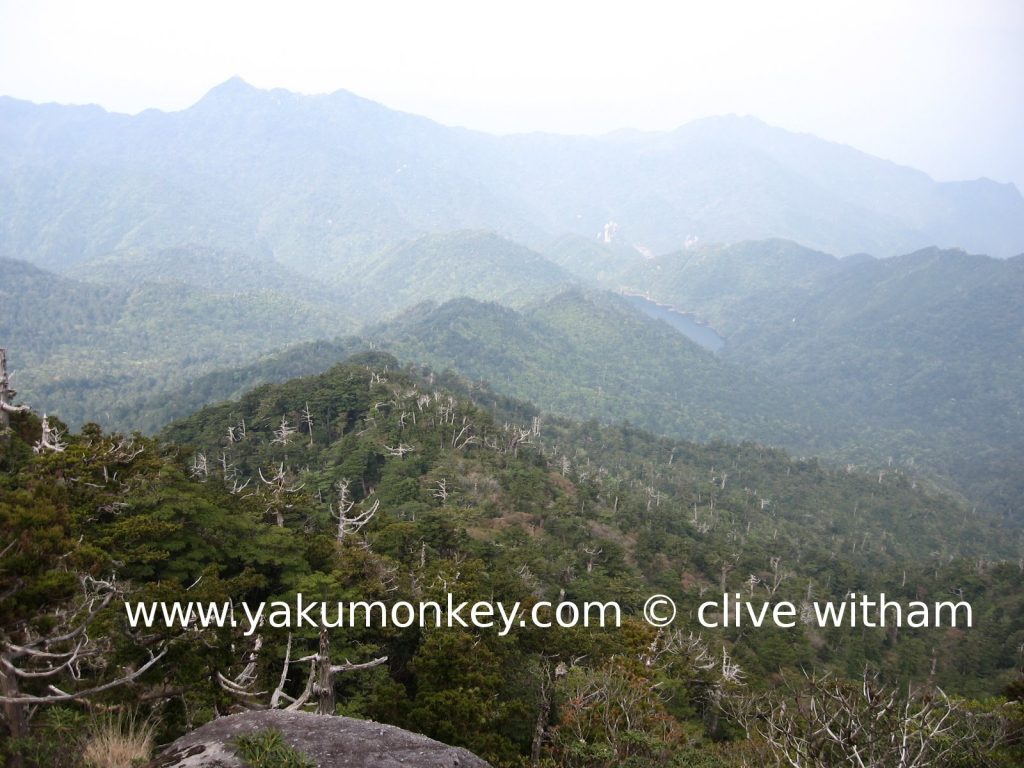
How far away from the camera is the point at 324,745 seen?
24.0 feet

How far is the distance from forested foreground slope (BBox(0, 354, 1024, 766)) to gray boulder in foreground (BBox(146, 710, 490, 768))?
1.71 metres

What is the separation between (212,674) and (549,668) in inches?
389

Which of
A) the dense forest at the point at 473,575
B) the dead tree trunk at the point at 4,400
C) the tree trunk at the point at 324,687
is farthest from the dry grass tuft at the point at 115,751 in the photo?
the dead tree trunk at the point at 4,400

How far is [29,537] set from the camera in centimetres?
777

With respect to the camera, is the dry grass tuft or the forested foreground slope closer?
the dry grass tuft

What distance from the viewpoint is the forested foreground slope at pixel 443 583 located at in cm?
991

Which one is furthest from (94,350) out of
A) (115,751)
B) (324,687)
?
(115,751)

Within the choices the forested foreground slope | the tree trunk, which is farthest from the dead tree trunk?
A: the tree trunk

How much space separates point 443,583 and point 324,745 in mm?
12368

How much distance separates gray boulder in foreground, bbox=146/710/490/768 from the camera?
22.8 ft

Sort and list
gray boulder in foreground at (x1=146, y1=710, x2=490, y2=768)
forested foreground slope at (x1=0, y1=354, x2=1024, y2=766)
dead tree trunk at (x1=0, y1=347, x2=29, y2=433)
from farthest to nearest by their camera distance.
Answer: dead tree trunk at (x1=0, y1=347, x2=29, y2=433) → forested foreground slope at (x1=0, y1=354, x2=1024, y2=766) → gray boulder in foreground at (x1=146, y1=710, x2=490, y2=768)

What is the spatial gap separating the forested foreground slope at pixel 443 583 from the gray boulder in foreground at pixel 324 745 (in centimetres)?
171

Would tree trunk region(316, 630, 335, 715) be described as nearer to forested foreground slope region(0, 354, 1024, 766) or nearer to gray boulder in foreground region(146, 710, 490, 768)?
forested foreground slope region(0, 354, 1024, 766)

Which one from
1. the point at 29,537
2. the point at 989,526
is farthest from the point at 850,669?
the point at 989,526
